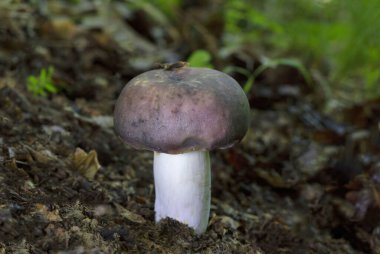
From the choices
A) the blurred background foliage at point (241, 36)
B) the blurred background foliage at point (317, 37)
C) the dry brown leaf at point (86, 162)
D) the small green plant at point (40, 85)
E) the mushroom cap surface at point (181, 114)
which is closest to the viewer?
the mushroom cap surface at point (181, 114)

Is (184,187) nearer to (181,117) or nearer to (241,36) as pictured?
(181,117)

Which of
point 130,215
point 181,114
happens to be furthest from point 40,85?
point 181,114

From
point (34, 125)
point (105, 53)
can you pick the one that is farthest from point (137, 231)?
point (105, 53)

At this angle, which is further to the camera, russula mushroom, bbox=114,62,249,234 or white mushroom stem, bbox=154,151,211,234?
white mushroom stem, bbox=154,151,211,234

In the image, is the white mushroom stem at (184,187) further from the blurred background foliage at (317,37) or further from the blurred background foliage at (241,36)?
the blurred background foliage at (317,37)

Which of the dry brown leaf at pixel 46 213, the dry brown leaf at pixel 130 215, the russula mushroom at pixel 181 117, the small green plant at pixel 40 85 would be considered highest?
the russula mushroom at pixel 181 117

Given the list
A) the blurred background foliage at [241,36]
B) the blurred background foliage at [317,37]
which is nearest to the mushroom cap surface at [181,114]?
the blurred background foliage at [241,36]

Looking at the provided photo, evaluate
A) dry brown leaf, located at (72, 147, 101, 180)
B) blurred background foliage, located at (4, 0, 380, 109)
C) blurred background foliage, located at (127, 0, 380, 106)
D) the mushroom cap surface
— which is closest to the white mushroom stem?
the mushroom cap surface

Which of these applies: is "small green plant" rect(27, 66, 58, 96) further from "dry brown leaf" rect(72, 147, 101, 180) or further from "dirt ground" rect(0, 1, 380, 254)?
"dry brown leaf" rect(72, 147, 101, 180)
